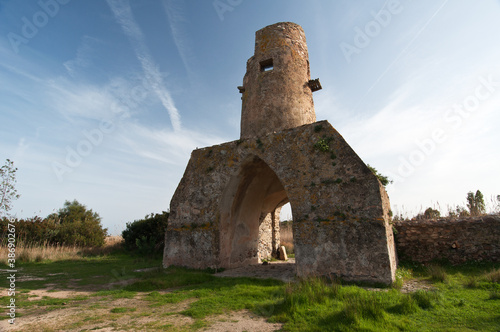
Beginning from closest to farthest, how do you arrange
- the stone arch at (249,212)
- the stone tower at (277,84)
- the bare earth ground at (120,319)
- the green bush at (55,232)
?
the bare earth ground at (120,319)
the stone arch at (249,212)
the stone tower at (277,84)
the green bush at (55,232)

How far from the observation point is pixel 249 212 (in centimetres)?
1054

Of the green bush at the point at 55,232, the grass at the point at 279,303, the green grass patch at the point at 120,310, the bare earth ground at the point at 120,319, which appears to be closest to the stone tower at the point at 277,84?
the grass at the point at 279,303

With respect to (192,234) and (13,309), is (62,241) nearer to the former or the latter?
(192,234)

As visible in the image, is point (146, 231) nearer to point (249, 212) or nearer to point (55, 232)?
point (55, 232)

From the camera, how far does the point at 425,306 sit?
14.8 feet

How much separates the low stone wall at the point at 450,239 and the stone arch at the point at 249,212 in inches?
196

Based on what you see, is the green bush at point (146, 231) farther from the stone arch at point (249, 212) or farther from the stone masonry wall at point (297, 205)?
the stone masonry wall at point (297, 205)

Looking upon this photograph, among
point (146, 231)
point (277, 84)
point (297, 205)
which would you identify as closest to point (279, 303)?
point (297, 205)

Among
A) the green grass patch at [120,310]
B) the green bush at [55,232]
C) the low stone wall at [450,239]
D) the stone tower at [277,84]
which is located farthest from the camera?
the green bush at [55,232]

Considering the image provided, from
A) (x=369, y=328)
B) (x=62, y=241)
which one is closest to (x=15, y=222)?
(x=62, y=241)

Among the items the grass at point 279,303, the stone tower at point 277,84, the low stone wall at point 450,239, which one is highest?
the stone tower at point 277,84

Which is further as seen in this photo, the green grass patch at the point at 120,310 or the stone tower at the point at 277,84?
the stone tower at the point at 277,84

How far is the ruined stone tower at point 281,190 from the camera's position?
6574 millimetres

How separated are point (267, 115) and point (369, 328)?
743 cm
